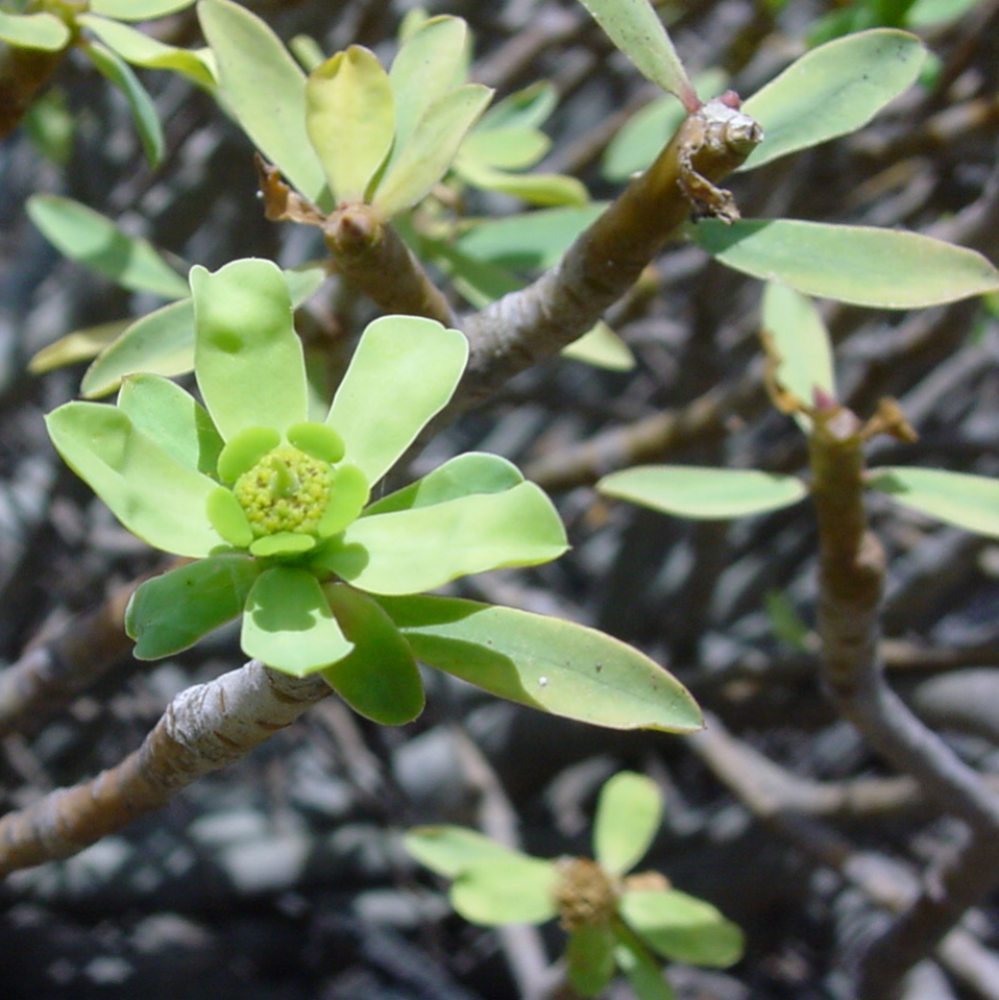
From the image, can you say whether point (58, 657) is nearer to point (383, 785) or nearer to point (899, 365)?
point (383, 785)

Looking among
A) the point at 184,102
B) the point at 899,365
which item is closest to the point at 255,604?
the point at 899,365

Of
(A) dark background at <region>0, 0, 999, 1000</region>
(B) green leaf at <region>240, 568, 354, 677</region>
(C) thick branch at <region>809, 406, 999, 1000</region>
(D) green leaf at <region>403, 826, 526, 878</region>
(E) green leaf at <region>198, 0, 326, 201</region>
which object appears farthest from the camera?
(A) dark background at <region>0, 0, 999, 1000</region>

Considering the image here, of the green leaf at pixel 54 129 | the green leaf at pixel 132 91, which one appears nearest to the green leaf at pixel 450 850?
the green leaf at pixel 132 91

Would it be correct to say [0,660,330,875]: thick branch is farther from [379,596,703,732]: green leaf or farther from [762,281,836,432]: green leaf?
[762,281,836,432]: green leaf

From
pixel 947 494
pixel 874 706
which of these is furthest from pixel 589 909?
pixel 947 494

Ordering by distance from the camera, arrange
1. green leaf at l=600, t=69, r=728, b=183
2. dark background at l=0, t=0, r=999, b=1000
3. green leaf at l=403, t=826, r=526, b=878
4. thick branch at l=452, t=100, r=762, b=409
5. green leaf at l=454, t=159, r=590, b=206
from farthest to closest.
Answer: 1. dark background at l=0, t=0, r=999, b=1000
2. green leaf at l=600, t=69, r=728, b=183
3. green leaf at l=403, t=826, r=526, b=878
4. green leaf at l=454, t=159, r=590, b=206
5. thick branch at l=452, t=100, r=762, b=409

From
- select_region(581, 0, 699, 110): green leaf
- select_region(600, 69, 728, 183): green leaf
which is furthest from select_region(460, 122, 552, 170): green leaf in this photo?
select_region(581, 0, 699, 110): green leaf

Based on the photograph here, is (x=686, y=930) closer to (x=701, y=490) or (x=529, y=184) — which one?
(x=701, y=490)
